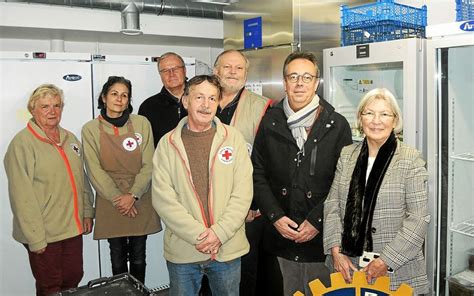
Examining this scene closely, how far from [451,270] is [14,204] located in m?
2.51

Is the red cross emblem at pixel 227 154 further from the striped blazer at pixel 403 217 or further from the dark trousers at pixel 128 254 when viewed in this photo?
the dark trousers at pixel 128 254

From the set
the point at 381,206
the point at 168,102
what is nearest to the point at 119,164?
the point at 168,102

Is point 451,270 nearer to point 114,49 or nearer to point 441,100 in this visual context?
point 441,100

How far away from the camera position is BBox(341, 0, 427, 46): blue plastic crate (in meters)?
2.64

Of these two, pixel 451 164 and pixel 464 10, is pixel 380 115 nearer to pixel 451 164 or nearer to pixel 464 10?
pixel 451 164

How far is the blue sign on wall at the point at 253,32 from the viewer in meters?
3.43

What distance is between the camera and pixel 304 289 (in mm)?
2443

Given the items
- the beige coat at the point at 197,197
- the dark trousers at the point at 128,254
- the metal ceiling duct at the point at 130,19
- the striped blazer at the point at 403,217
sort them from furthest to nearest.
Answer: the metal ceiling duct at the point at 130,19
the dark trousers at the point at 128,254
the beige coat at the point at 197,197
the striped blazer at the point at 403,217

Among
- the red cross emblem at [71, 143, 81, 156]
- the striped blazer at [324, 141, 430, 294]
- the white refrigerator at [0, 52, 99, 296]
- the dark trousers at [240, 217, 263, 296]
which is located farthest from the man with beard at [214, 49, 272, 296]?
the white refrigerator at [0, 52, 99, 296]

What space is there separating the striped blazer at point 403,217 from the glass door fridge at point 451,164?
1.28ft

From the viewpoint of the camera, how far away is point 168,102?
10.6 ft

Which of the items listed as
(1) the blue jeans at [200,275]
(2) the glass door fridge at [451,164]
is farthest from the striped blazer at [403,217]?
(1) the blue jeans at [200,275]

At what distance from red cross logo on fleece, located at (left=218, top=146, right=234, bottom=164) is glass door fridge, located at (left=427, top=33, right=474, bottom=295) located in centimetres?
104

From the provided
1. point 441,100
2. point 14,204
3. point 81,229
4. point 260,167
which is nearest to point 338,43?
point 441,100
